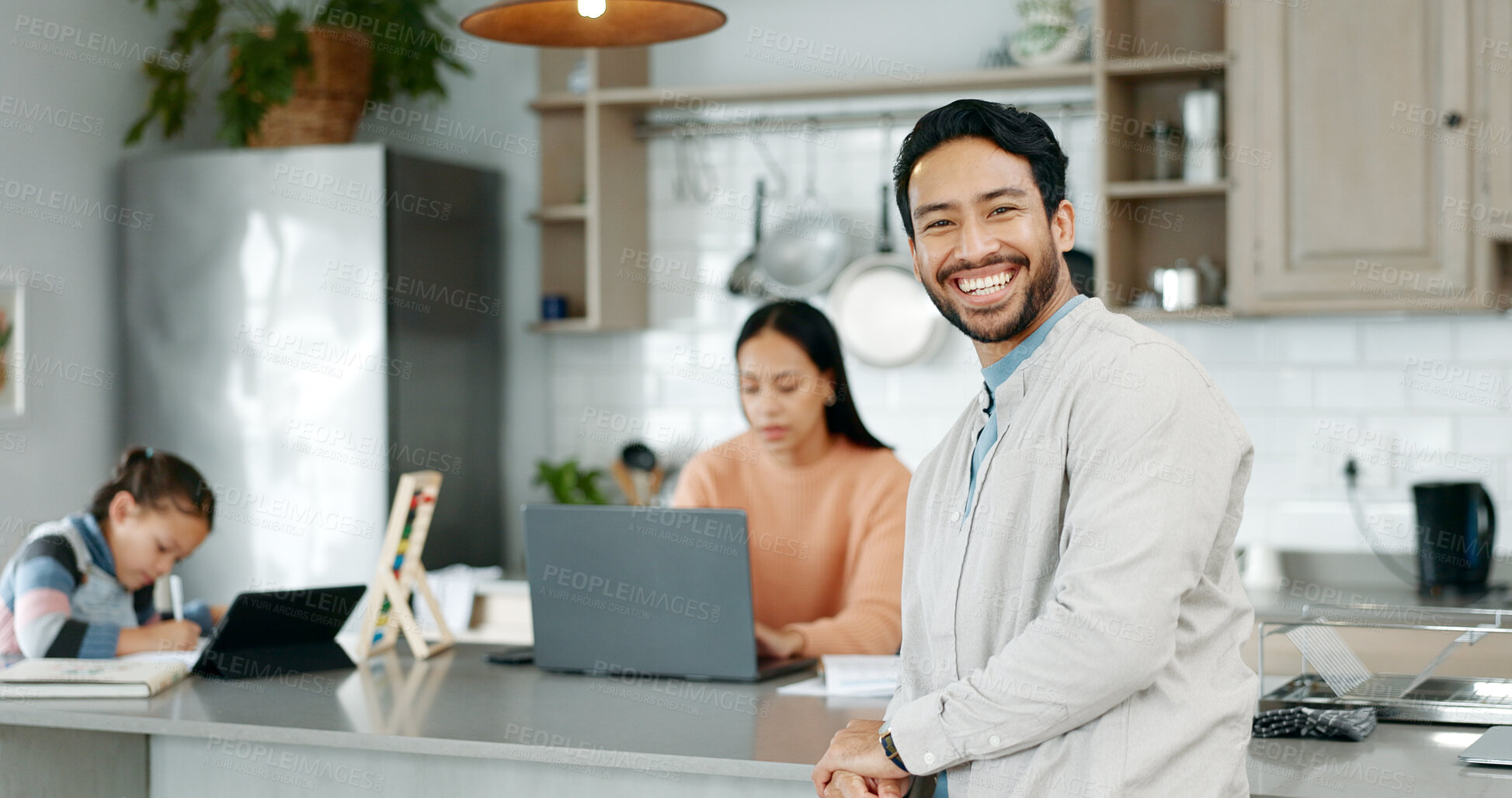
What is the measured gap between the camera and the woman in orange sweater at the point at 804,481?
101 inches

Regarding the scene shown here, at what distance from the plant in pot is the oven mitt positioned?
112 inches

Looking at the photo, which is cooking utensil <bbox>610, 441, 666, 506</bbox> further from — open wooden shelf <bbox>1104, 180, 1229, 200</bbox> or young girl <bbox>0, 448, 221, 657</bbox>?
young girl <bbox>0, 448, 221, 657</bbox>

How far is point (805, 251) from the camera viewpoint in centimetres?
391

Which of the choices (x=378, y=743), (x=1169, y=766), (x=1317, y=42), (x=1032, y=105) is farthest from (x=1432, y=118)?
(x=378, y=743)

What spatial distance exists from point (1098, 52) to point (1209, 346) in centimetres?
81

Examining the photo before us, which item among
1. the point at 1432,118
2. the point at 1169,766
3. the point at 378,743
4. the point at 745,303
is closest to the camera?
the point at 1169,766

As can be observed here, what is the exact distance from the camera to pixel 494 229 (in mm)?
4160

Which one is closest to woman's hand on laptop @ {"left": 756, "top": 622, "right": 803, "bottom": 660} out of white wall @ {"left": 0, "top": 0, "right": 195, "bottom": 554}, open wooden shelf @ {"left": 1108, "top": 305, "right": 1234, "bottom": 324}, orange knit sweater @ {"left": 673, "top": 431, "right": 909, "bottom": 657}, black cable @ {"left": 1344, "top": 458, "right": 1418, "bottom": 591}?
orange knit sweater @ {"left": 673, "top": 431, "right": 909, "bottom": 657}

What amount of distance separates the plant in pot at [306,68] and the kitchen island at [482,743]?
1.98 m

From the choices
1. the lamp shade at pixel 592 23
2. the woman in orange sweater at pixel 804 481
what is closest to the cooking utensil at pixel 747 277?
the woman in orange sweater at pixel 804 481

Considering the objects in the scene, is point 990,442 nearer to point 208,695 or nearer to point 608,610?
point 608,610

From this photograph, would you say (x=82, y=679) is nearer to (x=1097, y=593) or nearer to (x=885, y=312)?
(x=1097, y=593)

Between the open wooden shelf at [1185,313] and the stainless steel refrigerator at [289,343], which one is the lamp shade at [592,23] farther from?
the open wooden shelf at [1185,313]

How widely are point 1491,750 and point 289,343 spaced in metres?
2.95
